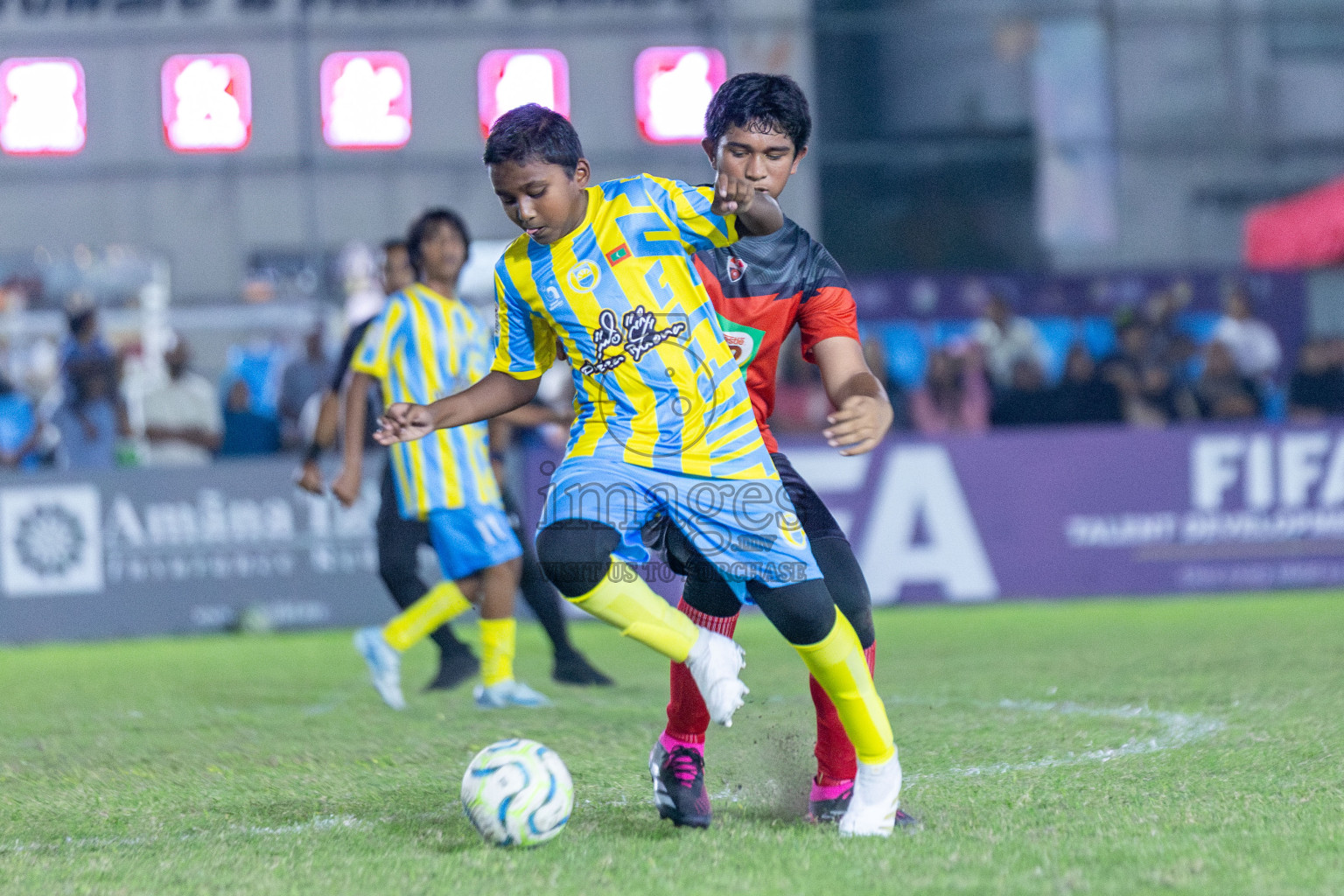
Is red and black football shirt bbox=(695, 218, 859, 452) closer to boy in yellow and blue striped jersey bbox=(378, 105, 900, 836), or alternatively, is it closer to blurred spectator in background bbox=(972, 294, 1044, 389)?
boy in yellow and blue striped jersey bbox=(378, 105, 900, 836)

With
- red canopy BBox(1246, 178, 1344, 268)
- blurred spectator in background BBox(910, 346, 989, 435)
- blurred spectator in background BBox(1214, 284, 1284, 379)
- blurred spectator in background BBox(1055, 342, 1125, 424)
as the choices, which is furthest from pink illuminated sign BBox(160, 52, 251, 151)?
red canopy BBox(1246, 178, 1344, 268)

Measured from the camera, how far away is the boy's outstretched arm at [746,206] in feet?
10.8

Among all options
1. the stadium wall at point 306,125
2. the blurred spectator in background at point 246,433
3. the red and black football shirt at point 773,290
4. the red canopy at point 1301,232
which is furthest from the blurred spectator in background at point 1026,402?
the stadium wall at point 306,125

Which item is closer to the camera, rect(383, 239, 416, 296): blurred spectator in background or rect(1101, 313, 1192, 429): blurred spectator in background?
rect(383, 239, 416, 296): blurred spectator in background

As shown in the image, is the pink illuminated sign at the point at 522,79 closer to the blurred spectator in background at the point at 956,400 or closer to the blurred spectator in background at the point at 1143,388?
the blurred spectator in background at the point at 956,400

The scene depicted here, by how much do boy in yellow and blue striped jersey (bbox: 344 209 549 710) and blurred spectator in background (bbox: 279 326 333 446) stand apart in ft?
18.8

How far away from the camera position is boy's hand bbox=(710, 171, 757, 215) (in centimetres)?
328

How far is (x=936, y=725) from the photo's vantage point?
5.20 meters

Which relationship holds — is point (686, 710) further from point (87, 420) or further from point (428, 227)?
point (87, 420)

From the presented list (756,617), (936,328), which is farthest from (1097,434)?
(936,328)

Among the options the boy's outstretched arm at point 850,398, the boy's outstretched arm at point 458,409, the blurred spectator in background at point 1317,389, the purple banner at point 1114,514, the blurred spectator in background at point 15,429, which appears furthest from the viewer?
the blurred spectator in background at point 1317,389

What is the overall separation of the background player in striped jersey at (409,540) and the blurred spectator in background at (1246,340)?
780 cm

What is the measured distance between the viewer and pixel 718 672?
3320 millimetres

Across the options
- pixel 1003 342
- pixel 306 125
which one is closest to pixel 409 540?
pixel 1003 342
